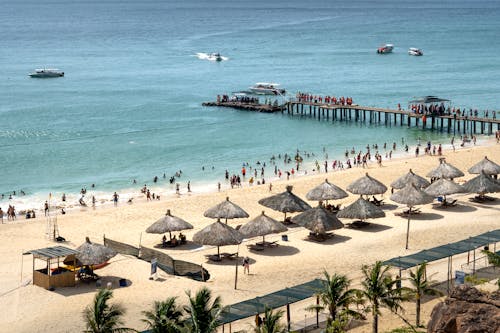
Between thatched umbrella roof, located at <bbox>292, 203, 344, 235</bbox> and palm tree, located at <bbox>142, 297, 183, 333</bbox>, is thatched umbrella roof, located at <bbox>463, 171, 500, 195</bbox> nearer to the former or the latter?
thatched umbrella roof, located at <bbox>292, 203, 344, 235</bbox>

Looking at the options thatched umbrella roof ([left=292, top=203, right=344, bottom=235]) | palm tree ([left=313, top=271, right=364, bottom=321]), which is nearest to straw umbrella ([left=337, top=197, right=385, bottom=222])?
thatched umbrella roof ([left=292, top=203, right=344, bottom=235])

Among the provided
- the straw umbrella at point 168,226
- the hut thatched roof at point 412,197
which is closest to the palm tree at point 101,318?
the straw umbrella at point 168,226

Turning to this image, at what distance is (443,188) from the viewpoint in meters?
38.6

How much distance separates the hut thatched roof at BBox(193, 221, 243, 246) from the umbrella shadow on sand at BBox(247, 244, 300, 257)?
1.50 meters

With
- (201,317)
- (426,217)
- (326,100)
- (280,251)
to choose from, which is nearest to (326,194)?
(426,217)

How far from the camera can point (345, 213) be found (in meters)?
35.7

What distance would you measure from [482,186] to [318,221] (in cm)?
1049

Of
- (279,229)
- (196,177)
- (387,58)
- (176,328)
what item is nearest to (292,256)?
(279,229)

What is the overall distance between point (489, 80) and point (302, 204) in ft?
239

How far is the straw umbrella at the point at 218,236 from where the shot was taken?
31500 mm

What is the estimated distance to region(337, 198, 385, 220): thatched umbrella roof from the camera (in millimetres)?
35125

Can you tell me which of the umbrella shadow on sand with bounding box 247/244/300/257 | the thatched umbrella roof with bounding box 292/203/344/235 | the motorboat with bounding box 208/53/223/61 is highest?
the motorboat with bounding box 208/53/223/61

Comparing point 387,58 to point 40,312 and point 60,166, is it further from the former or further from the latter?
point 40,312

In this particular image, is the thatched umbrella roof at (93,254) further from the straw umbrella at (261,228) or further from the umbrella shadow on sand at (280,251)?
the umbrella shadow on sand at (280,251)
